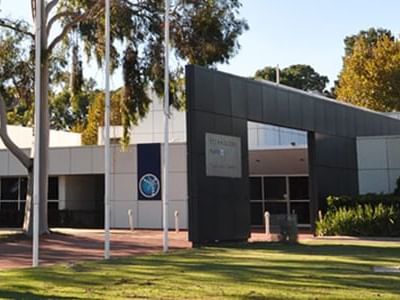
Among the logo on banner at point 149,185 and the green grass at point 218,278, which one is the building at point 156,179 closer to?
the logo on banner at point 149,185

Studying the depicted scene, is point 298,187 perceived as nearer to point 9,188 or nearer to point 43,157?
point 43,157

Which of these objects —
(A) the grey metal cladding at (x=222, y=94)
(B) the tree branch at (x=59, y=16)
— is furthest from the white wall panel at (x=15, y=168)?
(A) the grey metal cladding at (x=222, y=94)

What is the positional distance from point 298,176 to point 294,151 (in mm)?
3711

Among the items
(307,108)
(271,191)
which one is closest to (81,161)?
(271,191)

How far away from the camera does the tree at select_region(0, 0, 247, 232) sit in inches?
1088

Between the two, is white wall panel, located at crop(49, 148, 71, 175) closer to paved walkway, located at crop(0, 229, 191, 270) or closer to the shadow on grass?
paved walkway, located at crop(0, 229, 191, 270)

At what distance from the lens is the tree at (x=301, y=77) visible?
8666 centimetres

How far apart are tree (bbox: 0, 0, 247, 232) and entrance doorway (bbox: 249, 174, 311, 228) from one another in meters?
10.3

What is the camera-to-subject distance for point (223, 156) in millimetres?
22344

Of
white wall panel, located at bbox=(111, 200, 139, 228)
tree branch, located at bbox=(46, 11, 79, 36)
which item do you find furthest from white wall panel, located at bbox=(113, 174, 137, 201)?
tree branch, located at bbox=(46, 11, 79, 36)

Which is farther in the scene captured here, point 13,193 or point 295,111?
point 13,193

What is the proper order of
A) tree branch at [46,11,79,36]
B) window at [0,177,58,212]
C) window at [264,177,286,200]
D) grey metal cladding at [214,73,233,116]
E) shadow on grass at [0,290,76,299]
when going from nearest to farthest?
shadow on grass at [0,290,76,299] < grey metal cladding at [214,73,233,116] < tree branch at [46,11,79,36] < window at [264,177,286,200] < window at [0,177,58,212]

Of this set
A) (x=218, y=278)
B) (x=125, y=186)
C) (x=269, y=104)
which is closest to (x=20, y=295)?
(x=218, y=278)

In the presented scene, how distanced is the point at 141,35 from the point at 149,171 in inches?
277
